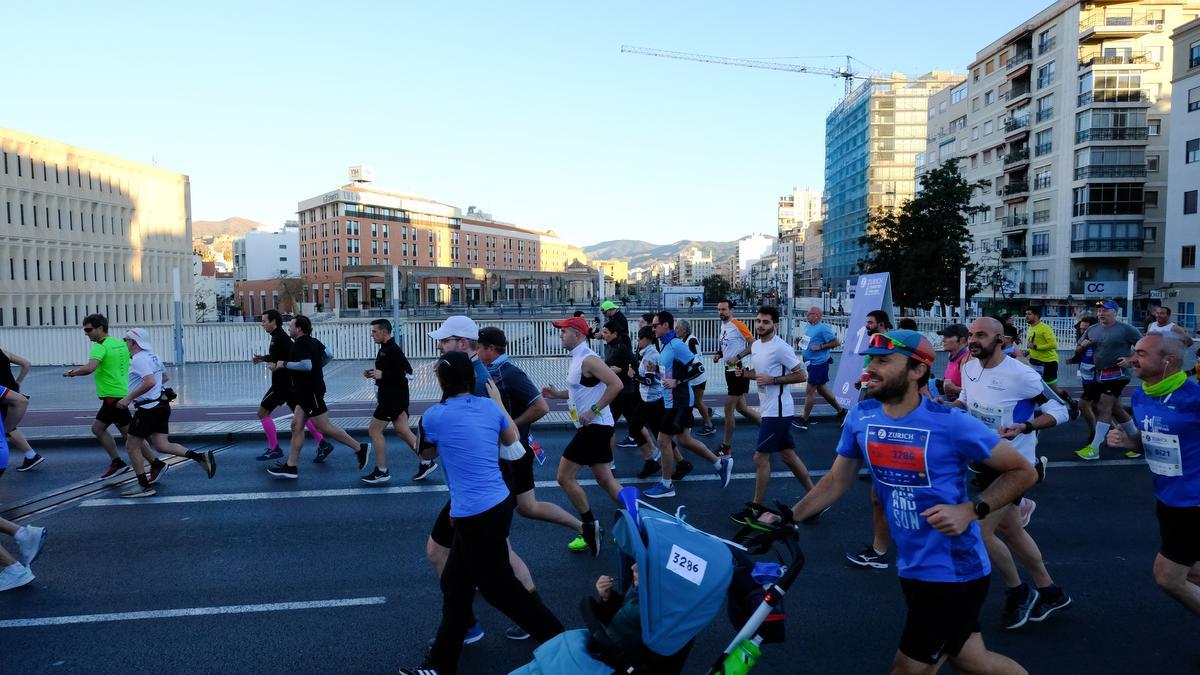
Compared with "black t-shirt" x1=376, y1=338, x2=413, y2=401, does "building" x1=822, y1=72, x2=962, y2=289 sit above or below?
above

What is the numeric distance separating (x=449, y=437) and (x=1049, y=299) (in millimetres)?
56806

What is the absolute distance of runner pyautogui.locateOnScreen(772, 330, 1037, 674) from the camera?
A: 303 cm

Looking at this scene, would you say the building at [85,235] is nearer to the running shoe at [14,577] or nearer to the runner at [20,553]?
the runner at [20,553]

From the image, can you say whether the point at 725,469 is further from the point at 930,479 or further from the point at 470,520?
the point at 930,479

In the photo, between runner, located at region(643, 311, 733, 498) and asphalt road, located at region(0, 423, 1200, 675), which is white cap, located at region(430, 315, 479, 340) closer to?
asphalt road, located at region(0, 423, 1200, 675)

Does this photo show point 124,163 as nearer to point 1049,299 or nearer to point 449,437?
point 449,437

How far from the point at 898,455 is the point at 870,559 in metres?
2.94

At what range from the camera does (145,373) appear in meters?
7.73

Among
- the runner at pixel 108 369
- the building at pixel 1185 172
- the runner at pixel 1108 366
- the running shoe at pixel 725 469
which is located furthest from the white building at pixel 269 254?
the runner at pixel 1108 366

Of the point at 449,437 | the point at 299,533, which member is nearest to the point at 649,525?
the point at 449,437

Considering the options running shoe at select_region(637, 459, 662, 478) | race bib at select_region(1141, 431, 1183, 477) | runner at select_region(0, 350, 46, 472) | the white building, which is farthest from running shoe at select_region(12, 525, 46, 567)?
the white building

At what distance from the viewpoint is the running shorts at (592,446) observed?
250 inches

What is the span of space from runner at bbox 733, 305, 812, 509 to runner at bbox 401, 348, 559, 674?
10.9ft

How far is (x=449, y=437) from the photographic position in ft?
12.9
